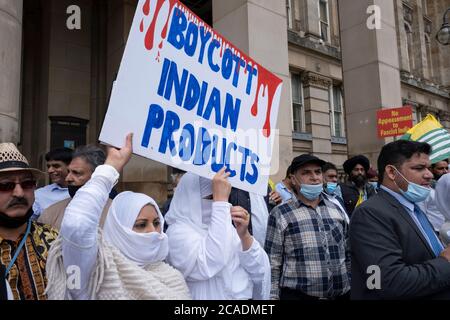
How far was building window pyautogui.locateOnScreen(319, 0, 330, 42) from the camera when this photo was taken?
733 inches

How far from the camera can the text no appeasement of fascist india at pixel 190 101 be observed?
6.36ft

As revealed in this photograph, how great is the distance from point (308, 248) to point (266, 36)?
403cm

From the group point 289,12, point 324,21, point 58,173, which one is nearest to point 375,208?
point 58,173

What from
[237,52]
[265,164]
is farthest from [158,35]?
[265,164]

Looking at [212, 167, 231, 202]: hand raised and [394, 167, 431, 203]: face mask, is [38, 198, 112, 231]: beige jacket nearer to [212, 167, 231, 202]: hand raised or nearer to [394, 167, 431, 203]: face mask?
[212, 167, 231, 202]: hand raised

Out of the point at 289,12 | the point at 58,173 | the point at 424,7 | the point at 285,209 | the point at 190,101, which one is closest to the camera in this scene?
the point at 190,101

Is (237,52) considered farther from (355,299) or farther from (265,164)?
(355,299)

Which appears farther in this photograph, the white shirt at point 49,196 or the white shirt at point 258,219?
the white shirt at point 49,196

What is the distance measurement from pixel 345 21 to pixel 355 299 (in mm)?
7614

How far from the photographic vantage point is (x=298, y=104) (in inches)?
677

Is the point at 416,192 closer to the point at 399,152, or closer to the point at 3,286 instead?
the point at 399,152

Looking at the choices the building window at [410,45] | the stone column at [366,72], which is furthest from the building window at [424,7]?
the stone column at [366,72]

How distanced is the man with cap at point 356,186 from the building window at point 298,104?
11.2m

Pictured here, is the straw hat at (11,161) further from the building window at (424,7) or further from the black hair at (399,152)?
the building window at (424,7)
